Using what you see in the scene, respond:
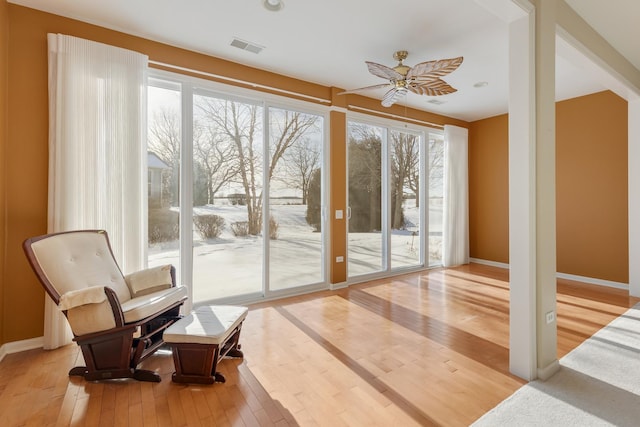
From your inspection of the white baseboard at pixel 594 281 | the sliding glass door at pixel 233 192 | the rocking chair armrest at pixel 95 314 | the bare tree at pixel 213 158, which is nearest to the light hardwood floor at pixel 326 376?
the rocking chair armrest at pixel 95 314

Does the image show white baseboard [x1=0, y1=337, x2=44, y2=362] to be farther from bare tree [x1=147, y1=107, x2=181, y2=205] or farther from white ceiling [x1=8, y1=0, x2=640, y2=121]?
white ceiling [x1=8, y1=0, x2=640, y2=121]

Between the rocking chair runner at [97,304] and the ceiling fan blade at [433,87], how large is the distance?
301cm

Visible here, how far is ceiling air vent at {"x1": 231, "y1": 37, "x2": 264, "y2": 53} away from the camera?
126 inches

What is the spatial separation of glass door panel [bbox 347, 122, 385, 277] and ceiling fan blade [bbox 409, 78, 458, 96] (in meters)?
1.60

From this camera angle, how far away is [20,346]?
2.63 meters

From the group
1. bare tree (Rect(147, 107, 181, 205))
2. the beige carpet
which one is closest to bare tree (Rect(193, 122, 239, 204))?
bare tree (Rect(147, 107, 181, 205))

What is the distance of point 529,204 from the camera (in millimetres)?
2113

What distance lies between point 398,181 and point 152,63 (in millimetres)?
3915

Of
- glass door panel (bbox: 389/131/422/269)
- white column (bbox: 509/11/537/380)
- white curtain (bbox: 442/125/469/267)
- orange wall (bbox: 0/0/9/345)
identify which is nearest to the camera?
white column (bbox: 509/11/537/380)

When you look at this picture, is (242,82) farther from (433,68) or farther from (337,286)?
(337,286)

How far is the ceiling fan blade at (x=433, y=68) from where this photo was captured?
8.61ft

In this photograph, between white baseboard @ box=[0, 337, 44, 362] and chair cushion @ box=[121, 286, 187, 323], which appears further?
white baseboard @ box=[0, 337, 44, 362]

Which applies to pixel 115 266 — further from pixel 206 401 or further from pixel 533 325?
pixel 533 325

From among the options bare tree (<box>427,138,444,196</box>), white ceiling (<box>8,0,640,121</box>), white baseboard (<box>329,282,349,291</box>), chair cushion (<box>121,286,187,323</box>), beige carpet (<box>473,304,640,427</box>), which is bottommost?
beige carpet (<box>473,304,640,427</box>)
